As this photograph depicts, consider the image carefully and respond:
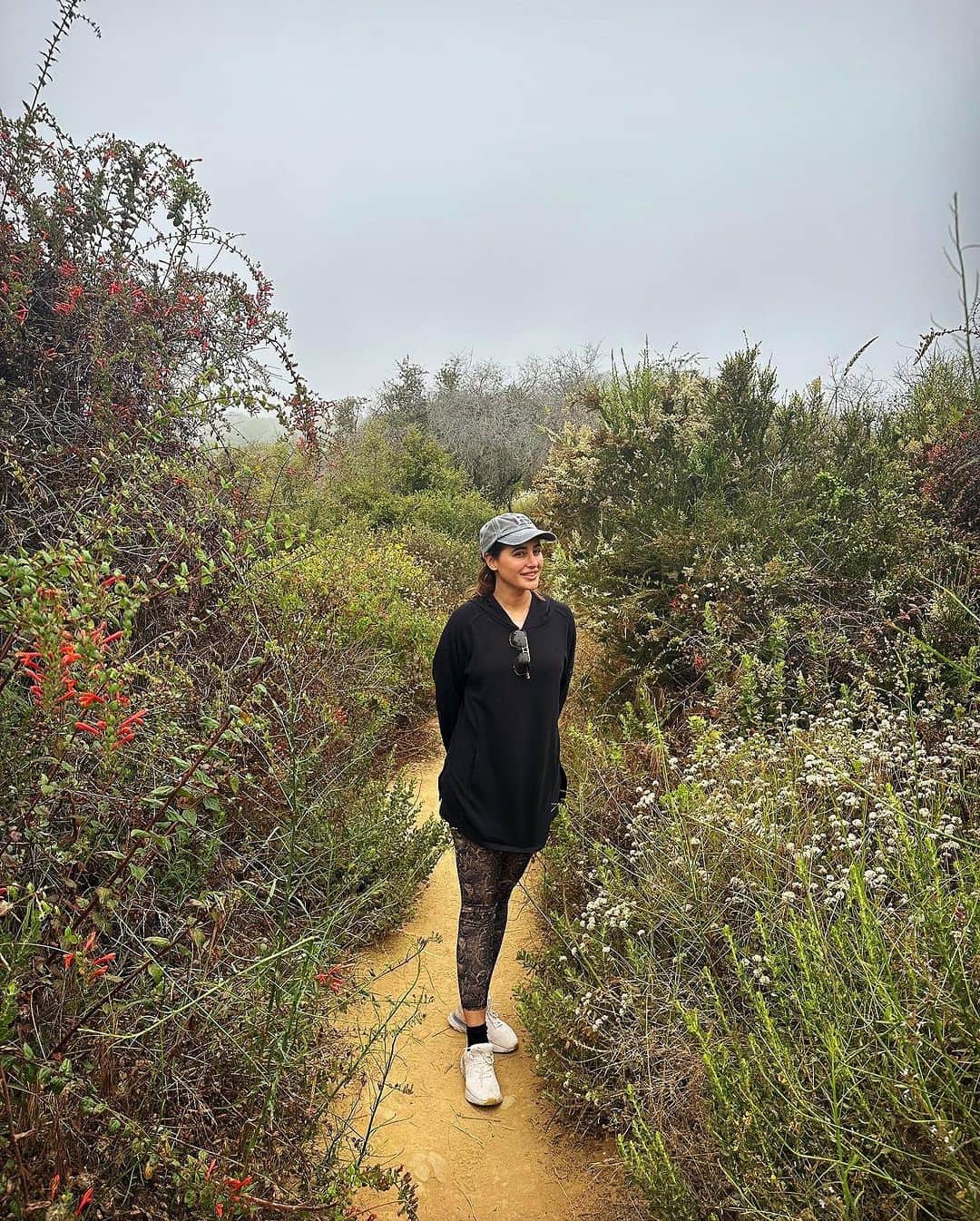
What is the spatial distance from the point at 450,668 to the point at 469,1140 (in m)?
1.74

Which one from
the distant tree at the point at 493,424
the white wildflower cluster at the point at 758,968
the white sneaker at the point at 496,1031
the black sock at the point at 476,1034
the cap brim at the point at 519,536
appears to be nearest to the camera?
the white wildflower cluster at the point at 758,968

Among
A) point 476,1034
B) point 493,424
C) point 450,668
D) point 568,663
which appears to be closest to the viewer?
point 450,668

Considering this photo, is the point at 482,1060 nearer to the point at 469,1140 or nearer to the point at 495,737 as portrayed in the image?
the point at 469,1140

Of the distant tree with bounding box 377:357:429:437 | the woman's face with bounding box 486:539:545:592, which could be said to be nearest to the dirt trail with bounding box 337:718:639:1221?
the woman's face with bounding box 486:539:545:592

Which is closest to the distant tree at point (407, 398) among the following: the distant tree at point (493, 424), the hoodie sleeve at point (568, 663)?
the distant tree at point (493, 424)

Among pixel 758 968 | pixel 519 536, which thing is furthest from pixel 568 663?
pixel 758 968

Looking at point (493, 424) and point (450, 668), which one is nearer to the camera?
point (450, 668)

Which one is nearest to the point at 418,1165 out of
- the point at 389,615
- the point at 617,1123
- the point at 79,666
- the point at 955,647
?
the point at 617,1123

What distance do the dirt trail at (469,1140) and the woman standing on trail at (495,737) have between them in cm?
13

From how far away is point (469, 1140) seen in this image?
111 inches

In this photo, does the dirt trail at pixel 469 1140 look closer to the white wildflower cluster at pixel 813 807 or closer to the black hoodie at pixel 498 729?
the black hoodie at pixel 498 729

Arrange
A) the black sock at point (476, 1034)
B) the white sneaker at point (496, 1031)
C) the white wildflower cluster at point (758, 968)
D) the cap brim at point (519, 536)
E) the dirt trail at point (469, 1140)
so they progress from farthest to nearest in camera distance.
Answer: the white sneaker at point (496, 1031), the black sock at point (476, 1034), the cap brim at point (519, 536), the dirt trail at point (469, 1140), the white wildflower cluster at point (758, 968)

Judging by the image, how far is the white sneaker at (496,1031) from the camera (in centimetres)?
327

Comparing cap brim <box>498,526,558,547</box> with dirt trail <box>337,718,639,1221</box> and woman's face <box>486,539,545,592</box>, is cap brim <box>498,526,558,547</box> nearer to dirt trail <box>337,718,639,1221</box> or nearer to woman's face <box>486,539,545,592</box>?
woman's face <box>486,539,545,592</box>
